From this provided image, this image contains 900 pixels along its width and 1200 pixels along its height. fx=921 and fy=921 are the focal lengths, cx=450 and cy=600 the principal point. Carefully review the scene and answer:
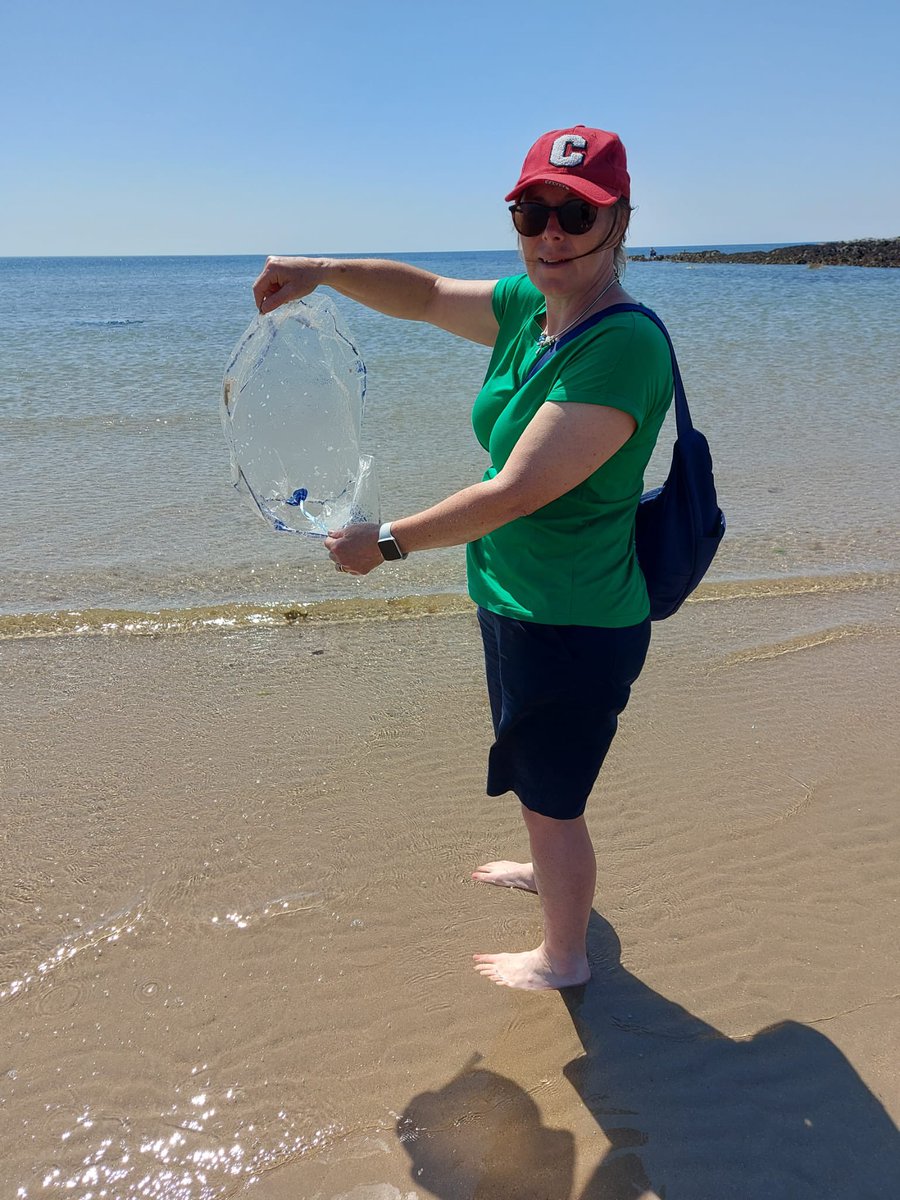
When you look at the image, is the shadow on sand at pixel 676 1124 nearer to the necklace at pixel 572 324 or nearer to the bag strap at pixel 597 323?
the bag strap at pixel 597 323

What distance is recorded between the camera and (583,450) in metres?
1.66

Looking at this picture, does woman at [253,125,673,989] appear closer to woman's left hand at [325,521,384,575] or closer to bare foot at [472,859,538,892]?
woman's left hand at [325,521,384,575]

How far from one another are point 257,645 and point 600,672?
8.36ft

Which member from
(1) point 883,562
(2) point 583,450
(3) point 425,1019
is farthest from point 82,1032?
(1) point 883,562

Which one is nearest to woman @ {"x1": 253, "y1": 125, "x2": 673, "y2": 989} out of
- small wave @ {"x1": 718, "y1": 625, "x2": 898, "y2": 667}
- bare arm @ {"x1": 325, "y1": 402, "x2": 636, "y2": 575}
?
bare arm @ {"x1": 325, "y1": 402, "x2": 636, "y2": 575}

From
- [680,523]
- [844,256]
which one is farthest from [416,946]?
[844,256]

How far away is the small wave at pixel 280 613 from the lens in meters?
4.43

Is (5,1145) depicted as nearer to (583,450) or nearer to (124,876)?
(124,876)

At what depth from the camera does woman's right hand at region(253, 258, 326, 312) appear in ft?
7.34

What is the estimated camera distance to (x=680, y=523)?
6.66ft

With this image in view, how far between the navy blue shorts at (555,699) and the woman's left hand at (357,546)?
329 millimetres

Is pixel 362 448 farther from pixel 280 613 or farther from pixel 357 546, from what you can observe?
pixel 357 546

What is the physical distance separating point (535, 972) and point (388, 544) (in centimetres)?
122

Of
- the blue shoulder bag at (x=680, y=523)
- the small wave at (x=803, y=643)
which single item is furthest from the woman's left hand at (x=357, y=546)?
the small wave at (x=803, y=643)
